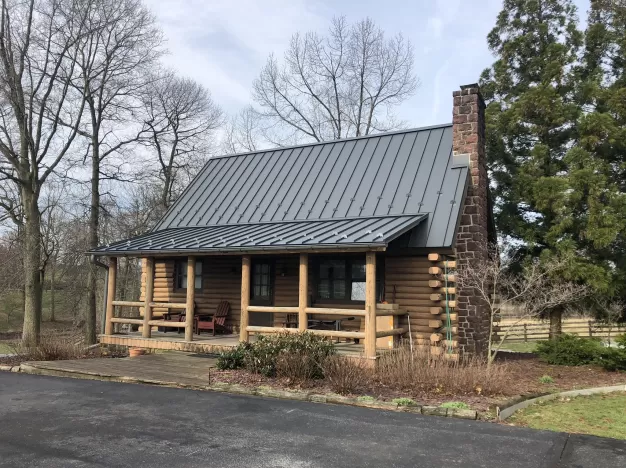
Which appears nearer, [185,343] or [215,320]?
[185,343]

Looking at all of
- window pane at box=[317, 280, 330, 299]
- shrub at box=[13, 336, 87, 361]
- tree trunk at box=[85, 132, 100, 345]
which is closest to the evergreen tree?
window pane at box=[317, 280, 330, 299]

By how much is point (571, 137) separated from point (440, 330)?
10578 mm

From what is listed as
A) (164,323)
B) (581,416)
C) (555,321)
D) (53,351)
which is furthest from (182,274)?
(555,321)

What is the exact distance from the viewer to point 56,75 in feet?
69.5

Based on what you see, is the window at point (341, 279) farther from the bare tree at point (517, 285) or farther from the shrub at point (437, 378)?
the shrub at point (437, 378)

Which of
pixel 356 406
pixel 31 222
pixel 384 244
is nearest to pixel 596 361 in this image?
pixel 384 244

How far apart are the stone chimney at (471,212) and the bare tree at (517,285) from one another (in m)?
0.28

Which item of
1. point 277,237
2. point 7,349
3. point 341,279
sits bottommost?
point 7,349

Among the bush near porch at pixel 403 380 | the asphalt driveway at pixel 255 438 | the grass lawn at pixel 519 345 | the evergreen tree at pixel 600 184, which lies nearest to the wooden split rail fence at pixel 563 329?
the grass lawn at pixel 519 345

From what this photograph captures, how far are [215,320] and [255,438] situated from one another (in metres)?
8.84

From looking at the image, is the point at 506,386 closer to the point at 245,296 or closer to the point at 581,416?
the point at 581,416

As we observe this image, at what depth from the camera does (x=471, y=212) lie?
45.8 feet

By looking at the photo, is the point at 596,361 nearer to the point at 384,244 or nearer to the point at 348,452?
the point at 384,244

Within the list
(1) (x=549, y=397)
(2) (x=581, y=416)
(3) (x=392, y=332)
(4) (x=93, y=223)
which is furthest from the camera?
(4) (x=93, y=223)
